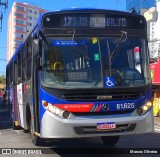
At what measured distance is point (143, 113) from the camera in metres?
8.45

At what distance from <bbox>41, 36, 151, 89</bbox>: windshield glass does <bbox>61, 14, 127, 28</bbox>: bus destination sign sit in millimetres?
367

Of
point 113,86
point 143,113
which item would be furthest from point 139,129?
point 113,86

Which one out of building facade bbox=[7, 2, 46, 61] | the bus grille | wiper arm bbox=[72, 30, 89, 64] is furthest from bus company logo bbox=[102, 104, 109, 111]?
building facade bbox=[7, 2, 46, 61]

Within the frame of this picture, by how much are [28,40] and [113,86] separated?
3878mm

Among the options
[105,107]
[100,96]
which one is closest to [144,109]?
[105,107]

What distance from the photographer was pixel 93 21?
8805 mm

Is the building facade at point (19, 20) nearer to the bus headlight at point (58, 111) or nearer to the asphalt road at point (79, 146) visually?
the asphalt road at point (79, 146)

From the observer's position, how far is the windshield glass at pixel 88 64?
8211mm

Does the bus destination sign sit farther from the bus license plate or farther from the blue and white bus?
the bus license plate

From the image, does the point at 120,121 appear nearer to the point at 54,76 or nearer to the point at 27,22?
the point at 54,76

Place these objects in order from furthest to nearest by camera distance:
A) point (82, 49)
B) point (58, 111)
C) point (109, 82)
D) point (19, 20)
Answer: point (19, 20) → point (82, 49) → point (109, 82) → point (58, 111)

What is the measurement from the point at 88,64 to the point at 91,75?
0.84 feet

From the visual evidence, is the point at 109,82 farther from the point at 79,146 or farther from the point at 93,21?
the point at 79,146

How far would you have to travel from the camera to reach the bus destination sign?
8648 millimetres
